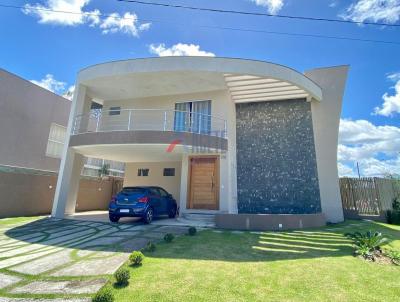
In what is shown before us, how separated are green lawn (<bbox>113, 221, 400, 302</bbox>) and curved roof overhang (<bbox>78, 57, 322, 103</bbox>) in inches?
284

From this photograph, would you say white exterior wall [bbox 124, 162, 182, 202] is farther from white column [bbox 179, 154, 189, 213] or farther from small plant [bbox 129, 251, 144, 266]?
small plant [bbox 129, 251, 144, 266]

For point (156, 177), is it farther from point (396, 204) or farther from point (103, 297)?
point (396, 204)

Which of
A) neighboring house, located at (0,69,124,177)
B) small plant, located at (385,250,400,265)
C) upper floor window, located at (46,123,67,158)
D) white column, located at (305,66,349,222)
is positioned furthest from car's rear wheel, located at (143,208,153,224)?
upper floor window, located at (46,123,67,158)

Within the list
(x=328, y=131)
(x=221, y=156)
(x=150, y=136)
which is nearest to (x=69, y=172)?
(x=150, y=136)

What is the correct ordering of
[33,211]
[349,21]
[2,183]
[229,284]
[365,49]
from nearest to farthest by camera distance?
[229,284], [349,21], [365,49], [2,183], [33,211]

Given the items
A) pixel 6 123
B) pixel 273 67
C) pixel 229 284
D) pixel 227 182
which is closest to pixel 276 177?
pixel 227 182

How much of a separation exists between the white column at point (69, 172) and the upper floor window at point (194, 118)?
4992 mm

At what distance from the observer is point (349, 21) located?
26.4 ft

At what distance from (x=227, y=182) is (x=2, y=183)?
10.3m

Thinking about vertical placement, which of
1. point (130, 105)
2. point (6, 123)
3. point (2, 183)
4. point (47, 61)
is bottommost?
point (2, 183)

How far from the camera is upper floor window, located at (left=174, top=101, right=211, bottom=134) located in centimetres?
1204

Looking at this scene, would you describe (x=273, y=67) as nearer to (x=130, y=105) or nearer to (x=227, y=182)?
(x=227, y=182)

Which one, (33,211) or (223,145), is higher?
(223,145)

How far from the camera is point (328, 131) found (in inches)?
478
